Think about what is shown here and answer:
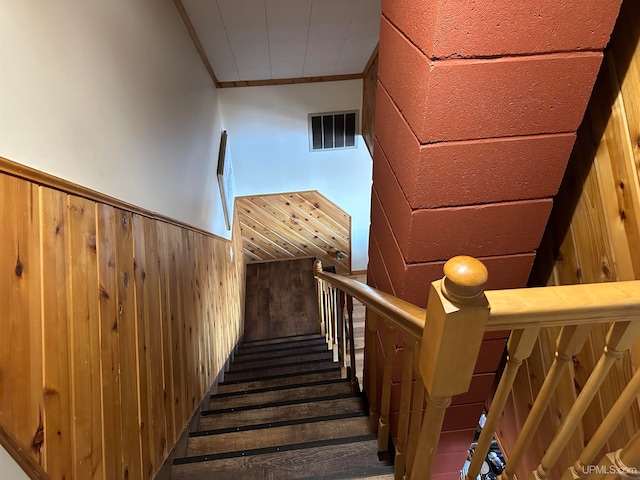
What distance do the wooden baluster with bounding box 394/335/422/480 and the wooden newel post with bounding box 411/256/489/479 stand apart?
246 mm

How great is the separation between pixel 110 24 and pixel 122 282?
0.97 metres

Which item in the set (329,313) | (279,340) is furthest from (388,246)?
(279,340)

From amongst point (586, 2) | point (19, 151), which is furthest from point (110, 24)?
point (586, 2)

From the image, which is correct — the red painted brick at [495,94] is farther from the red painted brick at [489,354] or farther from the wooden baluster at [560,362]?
the red painted brick at [489,354]

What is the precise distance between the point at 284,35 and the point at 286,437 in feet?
9.82

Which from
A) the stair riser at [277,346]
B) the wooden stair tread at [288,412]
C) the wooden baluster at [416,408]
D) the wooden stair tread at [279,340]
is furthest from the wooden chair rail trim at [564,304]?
the wooden stair tread at [279,340]

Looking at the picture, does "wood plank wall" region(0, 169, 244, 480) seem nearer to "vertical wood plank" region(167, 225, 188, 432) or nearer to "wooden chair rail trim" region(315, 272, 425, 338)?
"vertical wood plank" region(167, 225, 188, 432)

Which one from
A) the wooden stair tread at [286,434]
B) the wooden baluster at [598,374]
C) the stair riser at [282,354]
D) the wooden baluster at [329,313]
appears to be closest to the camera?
the wooden baluster at [598,374]

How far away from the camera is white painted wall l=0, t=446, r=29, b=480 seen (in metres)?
0.79

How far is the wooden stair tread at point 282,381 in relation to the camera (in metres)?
2.79

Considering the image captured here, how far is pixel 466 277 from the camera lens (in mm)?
575

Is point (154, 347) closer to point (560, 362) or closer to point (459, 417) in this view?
point (459, 417)

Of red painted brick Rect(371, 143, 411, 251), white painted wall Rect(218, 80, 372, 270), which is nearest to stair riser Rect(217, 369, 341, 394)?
red painted brick Rect(371, 143, 411, 251)

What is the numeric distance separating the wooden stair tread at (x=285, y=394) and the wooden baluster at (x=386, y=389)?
849mm
